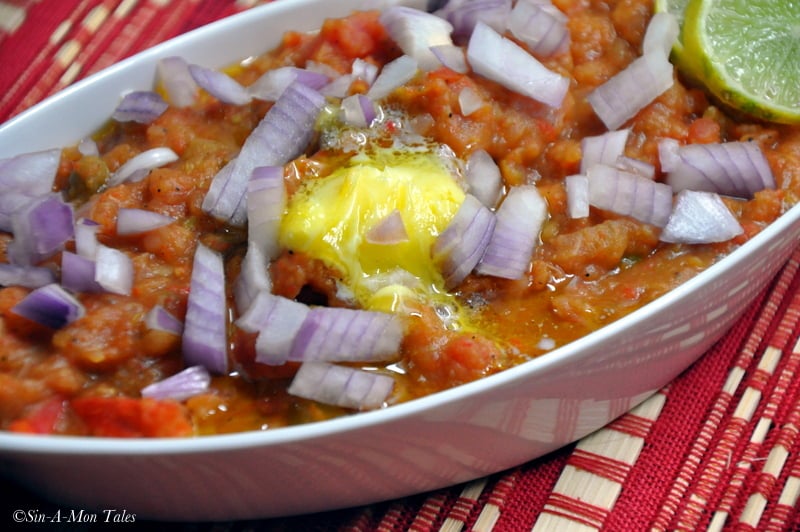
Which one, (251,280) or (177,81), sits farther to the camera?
(177,81)

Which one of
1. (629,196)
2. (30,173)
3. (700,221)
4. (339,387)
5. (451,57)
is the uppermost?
(30,173)

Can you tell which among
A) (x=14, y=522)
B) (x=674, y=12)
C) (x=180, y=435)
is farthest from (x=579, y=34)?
(x=14, y=522)

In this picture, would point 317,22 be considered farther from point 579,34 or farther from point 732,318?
point 732,318

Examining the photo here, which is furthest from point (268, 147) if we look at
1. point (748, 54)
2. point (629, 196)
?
point (748, 54)

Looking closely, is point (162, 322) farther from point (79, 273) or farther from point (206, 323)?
point (79, 273)

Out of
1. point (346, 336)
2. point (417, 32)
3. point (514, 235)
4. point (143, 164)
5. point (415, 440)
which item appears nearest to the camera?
point (415, 440)

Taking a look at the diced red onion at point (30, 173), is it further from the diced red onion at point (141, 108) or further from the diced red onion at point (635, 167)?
the diced red onion at point (635, 167)

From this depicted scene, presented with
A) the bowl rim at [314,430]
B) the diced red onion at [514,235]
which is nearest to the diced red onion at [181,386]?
the bowl rim at [314,430]
